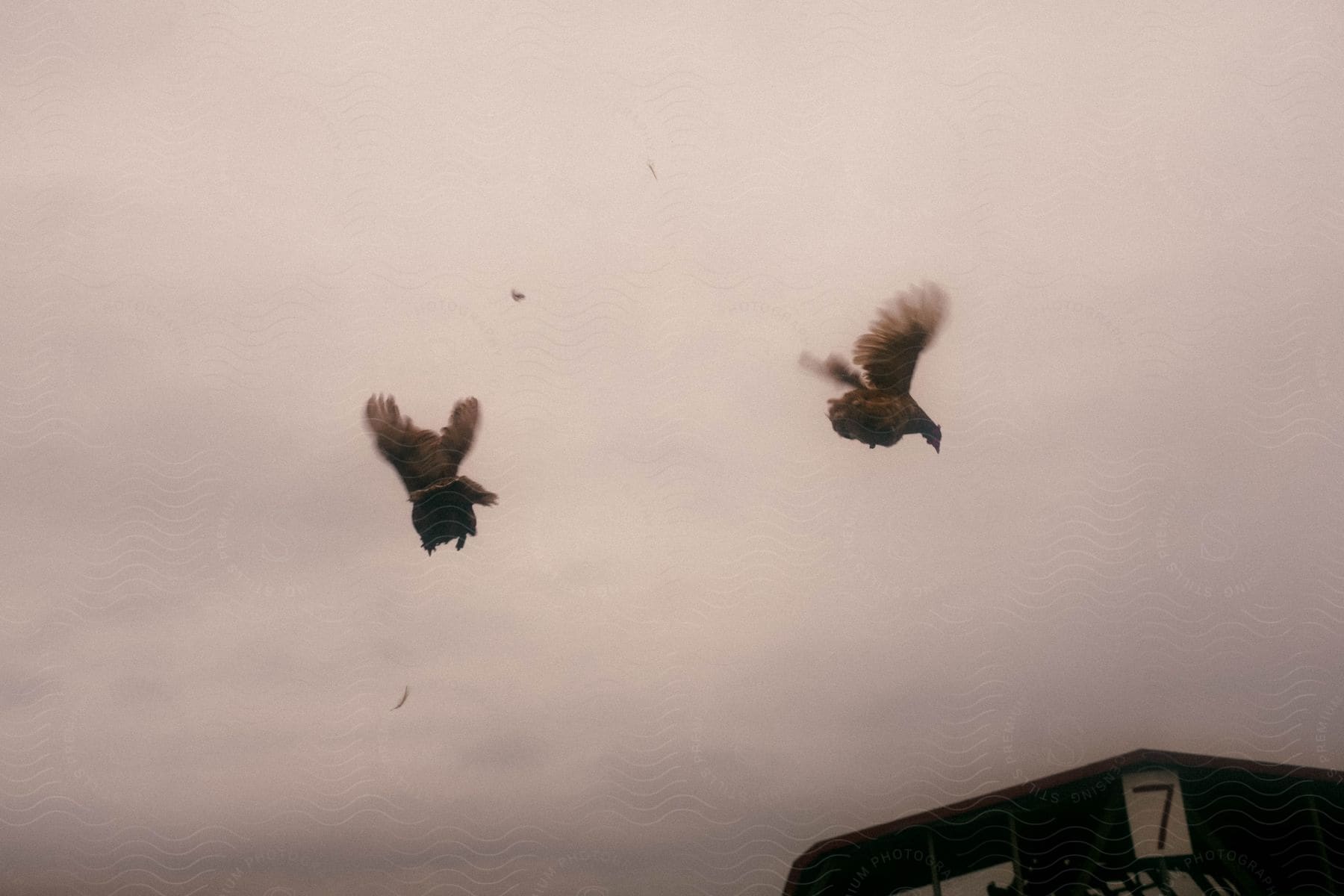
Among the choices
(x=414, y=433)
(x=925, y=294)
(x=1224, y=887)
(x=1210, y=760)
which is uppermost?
(x=925, y=294)

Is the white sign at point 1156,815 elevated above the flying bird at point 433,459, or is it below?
below

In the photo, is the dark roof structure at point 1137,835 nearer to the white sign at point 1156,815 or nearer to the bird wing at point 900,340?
the white sign at point 1156,815

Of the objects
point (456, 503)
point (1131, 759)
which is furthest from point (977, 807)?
point (456, 503)

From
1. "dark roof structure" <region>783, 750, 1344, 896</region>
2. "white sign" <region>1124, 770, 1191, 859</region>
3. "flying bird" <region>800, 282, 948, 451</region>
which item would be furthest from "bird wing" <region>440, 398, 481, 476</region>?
"white sign" <region>1124, 770, 1191, 859</region>

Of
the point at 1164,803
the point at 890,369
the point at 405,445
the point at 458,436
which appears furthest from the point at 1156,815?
the point at 405,445

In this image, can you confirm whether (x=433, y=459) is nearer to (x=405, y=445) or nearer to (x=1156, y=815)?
(x=405, y=445)

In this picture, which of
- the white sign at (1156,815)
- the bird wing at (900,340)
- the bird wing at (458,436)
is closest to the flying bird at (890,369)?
the bird wing at (900,340)

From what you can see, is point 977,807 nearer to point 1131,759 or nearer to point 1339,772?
point 1131,759
